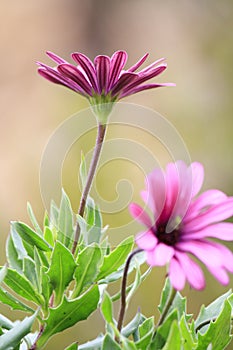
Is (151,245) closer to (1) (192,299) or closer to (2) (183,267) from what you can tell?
(2) (183,267)

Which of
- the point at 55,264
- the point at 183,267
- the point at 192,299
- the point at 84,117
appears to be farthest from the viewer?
the point at 192,299

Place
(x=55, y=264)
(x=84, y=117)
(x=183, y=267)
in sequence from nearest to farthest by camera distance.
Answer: (x=183, y=267), (x=55, y=264), (x=84, y=117)

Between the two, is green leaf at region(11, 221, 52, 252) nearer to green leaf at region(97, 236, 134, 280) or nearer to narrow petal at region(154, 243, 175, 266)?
green leaf at region(97, 236, 134, 280)

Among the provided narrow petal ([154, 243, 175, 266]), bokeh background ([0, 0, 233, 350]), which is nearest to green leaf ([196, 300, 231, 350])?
narrow petal ([154, 243, 175, 266])

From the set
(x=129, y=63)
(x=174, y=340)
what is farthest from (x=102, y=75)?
(x=129, y=63)

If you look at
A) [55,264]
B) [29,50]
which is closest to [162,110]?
[29,50]

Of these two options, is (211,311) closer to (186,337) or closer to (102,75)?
(186,337)

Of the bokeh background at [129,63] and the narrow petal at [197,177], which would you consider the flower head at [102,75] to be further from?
the bokeh background at [129,63]

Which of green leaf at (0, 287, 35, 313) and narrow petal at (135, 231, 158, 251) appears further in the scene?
green leaf at (0, 287, 35, 313)
